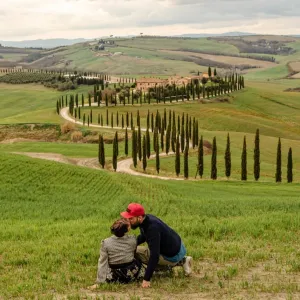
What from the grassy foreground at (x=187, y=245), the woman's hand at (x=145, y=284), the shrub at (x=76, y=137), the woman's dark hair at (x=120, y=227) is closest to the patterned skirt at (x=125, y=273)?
the grassy foreground at (x=187, y=245)

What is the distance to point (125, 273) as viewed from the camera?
561 inches

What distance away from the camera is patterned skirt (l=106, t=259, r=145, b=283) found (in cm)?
1419

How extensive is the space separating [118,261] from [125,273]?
452mm

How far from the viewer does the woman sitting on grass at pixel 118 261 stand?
1407 centimetres

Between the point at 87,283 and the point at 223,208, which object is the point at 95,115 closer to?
the point at 223,208

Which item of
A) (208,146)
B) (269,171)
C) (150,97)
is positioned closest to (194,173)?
(269,171)

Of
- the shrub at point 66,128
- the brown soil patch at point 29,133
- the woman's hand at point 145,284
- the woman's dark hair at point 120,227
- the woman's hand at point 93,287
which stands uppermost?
the woman's dark hair at point 120,227

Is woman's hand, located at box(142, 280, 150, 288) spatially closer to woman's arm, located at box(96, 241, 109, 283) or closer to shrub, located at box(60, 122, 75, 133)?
woman's arm, located at box(96, 241, 109, 283)

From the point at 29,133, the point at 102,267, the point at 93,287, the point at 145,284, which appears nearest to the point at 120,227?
Result: the point at 102,267

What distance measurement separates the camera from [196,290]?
13.4 metres

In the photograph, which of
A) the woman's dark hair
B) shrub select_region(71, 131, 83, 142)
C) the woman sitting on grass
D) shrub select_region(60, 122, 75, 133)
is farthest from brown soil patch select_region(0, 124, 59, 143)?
the woman's dark hair

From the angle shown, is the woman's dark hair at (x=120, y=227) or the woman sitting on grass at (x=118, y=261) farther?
the woman sitting on grass at (x=118, y=261)

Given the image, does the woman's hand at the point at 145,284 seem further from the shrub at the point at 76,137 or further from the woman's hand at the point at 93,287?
the shrub at the point at 76,137

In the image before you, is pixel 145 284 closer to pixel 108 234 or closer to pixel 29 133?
pixel 108 234
